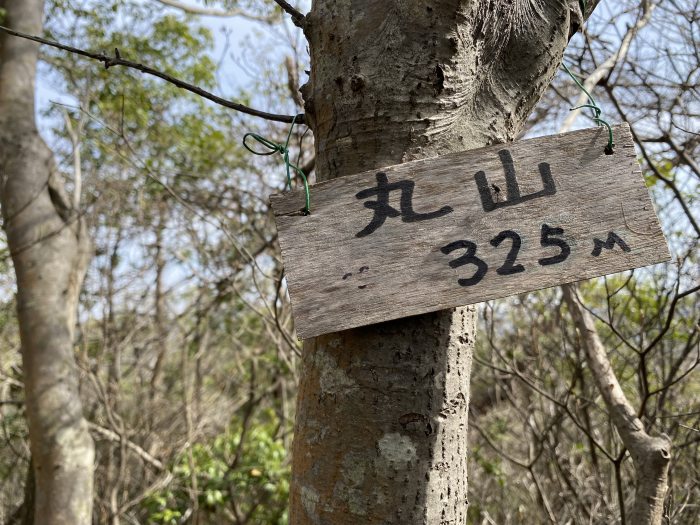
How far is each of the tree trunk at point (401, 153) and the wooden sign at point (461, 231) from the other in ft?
0.15

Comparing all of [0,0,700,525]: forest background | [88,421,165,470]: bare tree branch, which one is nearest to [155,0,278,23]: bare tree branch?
[0,0,700,525]: forest background

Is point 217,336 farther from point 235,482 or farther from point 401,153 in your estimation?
point 401,153

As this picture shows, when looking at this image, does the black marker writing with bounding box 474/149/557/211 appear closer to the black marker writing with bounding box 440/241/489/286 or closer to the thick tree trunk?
the black marker writing with bounding box 440/241/489/286

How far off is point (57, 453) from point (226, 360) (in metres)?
2.62

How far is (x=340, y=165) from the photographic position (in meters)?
1.03

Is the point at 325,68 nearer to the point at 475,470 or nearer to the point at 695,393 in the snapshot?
the point at 695,393

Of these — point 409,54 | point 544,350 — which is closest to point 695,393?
point 544,350

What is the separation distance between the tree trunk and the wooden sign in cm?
5

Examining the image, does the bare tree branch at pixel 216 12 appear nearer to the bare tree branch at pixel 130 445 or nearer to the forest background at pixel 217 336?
the forest background at pixel 217 336

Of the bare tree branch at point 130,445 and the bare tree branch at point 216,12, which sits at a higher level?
the bare tree branch at point 216,12

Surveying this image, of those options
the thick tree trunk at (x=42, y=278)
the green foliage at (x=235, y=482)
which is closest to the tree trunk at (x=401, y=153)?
the thick tree trunk at (x=42, y=278)

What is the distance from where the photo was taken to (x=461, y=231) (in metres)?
1.00

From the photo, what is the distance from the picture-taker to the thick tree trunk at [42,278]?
3.46m

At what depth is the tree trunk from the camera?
0.89m
